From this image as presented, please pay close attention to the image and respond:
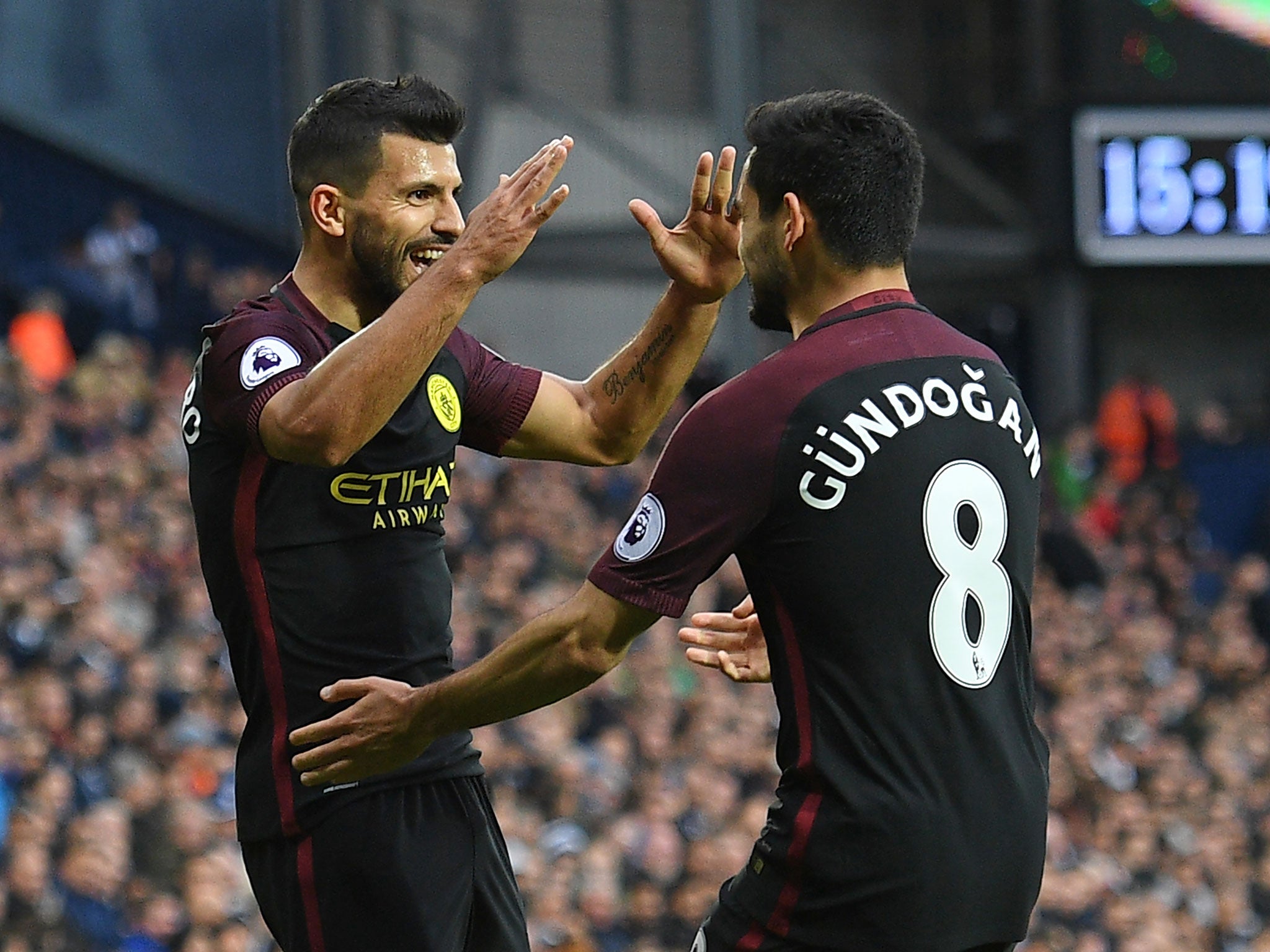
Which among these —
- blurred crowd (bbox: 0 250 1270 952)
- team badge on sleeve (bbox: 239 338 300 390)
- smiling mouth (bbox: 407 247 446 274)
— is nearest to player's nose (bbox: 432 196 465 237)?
smiling mouth (bbox: 407 247 446 274)

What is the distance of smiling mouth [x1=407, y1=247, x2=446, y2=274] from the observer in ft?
13.1

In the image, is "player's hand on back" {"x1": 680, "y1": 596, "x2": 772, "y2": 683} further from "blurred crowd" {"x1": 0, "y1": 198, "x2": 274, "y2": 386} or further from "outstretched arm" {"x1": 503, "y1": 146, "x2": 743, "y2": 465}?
"blurred crowd" {"x1": 0, "y1": 198, "x2": 274, "y2": 386}

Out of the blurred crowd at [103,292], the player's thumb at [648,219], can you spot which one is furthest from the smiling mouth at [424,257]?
the blurred crowd at [103,292]

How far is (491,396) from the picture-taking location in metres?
4.31

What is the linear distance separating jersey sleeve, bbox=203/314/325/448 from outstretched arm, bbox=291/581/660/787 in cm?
55

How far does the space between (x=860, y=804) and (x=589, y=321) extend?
13864mm

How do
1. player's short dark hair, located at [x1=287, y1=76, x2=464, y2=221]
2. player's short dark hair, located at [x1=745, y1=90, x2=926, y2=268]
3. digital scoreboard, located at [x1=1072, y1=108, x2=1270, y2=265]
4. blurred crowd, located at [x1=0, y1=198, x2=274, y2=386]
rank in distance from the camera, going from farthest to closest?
1. digital scoreboard, located at [x1=1072, y1=108, x2=1270, y2=265]
2. blurred crowd, located at [x1=0, y1=198, x2=274, y2=386]
3. player's short dark hair, located at [x1=287, y1=76, x2=464, y2=221]
4. player's short dark hair, located at [x1=745, y1=90, x2=926, y2=268]

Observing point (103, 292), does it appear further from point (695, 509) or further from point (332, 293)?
point (695, 509)

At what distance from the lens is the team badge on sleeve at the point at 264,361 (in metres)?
3.76

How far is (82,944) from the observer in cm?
721

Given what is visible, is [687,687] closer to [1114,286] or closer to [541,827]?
[541,827]

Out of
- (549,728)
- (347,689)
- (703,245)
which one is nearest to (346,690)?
(347,689)

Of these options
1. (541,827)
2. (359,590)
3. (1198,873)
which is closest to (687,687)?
(541,827)

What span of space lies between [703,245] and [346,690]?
4.17 ft
